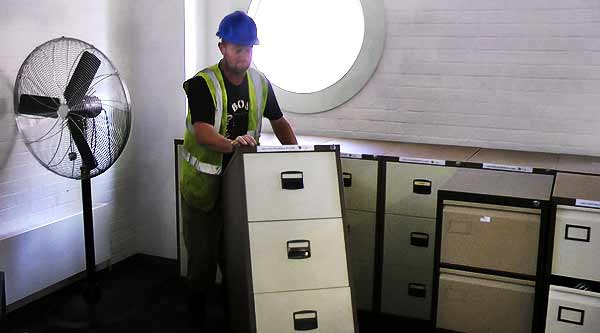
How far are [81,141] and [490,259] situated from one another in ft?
6.13

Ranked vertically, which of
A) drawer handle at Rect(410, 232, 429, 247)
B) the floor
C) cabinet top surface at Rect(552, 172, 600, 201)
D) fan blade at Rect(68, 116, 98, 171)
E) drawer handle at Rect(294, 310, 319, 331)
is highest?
fan blade at Rect(68, 116, 98, 171)

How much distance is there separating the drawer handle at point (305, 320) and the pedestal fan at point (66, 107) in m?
1.24

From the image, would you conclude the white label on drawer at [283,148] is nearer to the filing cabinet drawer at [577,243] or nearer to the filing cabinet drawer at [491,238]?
the filing cabinet drawer at [491,238]

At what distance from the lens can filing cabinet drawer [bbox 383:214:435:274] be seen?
3.10 meters

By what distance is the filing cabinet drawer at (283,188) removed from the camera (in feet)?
7.98

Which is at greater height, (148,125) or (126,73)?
(126,73)

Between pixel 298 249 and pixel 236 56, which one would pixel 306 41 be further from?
pixel 298 249

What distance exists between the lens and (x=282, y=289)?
2395 mm

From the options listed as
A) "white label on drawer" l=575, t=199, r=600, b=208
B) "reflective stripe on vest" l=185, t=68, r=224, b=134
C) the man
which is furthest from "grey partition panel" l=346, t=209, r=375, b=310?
"white label on drawer" l=575, t=199, r=600, b=208

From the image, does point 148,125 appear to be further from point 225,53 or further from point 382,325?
point 382,325

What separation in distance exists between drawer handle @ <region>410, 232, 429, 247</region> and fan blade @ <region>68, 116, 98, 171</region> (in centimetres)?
161

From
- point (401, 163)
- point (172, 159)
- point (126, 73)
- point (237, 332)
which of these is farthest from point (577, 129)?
point (126, 73)

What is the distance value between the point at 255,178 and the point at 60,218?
1.55m

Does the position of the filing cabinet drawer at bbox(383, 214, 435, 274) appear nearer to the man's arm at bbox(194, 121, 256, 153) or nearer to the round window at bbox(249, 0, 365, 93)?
the man's arm at bbox(194, 121, 256, 153)
